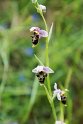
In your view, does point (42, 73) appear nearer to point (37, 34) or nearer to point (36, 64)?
point (37, 34)

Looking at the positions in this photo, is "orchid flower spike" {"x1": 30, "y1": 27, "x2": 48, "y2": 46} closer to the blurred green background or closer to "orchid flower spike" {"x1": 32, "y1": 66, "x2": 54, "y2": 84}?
"orchid flower spike" {"x1": 32, "y1": 66, "x2": 54, "y2": 84}

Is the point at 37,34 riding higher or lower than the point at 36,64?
higher

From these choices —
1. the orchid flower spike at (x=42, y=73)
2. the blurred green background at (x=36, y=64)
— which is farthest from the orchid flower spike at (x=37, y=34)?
the blurred green background at (x=36, y=64)

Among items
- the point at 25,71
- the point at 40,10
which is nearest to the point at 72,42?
the point at 25,71

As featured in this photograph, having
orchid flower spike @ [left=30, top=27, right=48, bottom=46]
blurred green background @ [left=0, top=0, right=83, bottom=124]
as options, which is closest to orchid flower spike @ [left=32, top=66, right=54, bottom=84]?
orchid flower spike @ [left=30, top=27, right=48, bottom=46]

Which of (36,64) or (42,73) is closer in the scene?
(42,73)

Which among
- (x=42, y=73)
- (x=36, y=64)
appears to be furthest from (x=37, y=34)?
(x=36, y=64)

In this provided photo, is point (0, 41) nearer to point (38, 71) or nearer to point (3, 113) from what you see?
point (3, 113)

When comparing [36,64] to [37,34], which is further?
[36,64]

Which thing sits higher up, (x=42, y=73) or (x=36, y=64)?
(x=42, y=73)
